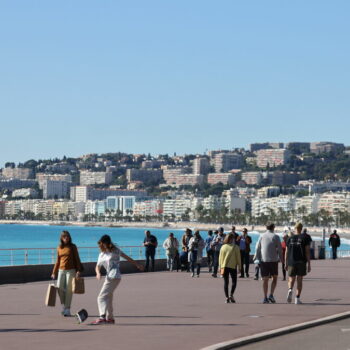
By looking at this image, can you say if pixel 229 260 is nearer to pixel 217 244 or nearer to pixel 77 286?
pixel 77 286

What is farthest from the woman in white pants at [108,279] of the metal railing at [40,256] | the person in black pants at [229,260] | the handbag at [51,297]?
the metal railing at [40,256]

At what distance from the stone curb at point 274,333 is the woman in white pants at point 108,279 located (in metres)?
2.35

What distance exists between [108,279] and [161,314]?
1.66 meters

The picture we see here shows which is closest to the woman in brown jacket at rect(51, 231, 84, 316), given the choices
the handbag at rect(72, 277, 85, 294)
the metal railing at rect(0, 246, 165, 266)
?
the handbag at rect(72, 277, 85, 294)

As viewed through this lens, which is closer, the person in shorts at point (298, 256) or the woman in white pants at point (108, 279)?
the woman in white pants at point (108, 279)

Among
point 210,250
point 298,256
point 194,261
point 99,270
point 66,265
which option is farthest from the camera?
point 210,250

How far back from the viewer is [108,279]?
1558 cm

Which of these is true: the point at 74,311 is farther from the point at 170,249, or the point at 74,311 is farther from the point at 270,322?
the point at 170,249

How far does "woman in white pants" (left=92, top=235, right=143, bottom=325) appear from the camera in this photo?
1530 cm

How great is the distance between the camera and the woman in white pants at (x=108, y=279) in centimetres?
1530

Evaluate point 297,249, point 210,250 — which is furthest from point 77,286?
point 210,250

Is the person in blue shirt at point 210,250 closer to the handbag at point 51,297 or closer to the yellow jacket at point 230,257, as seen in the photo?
the yellow jacket at point 230,257

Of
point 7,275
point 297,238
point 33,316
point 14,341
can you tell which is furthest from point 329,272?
point 14,341

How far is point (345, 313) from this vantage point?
17297 mm
